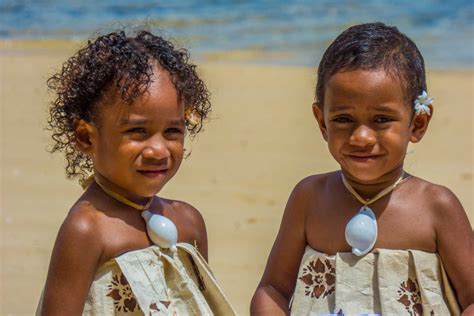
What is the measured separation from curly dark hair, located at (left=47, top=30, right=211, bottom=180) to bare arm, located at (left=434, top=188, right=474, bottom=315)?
2.86ft

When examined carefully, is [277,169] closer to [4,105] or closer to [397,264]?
[4,105]

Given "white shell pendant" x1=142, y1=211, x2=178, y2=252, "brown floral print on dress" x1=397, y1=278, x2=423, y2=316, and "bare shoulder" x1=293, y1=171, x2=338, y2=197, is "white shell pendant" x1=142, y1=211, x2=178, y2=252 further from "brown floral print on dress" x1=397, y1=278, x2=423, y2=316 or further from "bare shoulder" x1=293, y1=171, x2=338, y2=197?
"brown floral print on dress" x1=397, y1=278, x2=423, y2=316

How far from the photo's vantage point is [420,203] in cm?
359

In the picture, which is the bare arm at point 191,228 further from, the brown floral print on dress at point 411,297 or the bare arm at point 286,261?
the brown floral print on dress at point 411,297

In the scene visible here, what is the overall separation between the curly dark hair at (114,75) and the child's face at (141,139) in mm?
37

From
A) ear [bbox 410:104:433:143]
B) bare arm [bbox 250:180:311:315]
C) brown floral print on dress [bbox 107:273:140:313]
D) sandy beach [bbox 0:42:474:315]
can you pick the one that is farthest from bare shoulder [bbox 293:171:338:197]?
sandy beach [bbox 0:42:474:315]

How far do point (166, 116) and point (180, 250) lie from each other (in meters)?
0.45

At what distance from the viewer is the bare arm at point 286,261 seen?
3762 millimetres

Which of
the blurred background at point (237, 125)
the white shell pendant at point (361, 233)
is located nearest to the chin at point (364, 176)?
the white shell pendant at point (361, 233)

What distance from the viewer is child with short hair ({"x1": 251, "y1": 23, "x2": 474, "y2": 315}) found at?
3.53m

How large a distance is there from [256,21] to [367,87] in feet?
35.8

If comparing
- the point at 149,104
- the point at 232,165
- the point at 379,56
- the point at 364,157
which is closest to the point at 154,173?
the point at 149,104

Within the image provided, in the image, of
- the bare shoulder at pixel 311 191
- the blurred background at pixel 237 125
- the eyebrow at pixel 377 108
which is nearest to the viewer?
the eyebrow at pixel 377 108

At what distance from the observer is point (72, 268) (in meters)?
3.41
